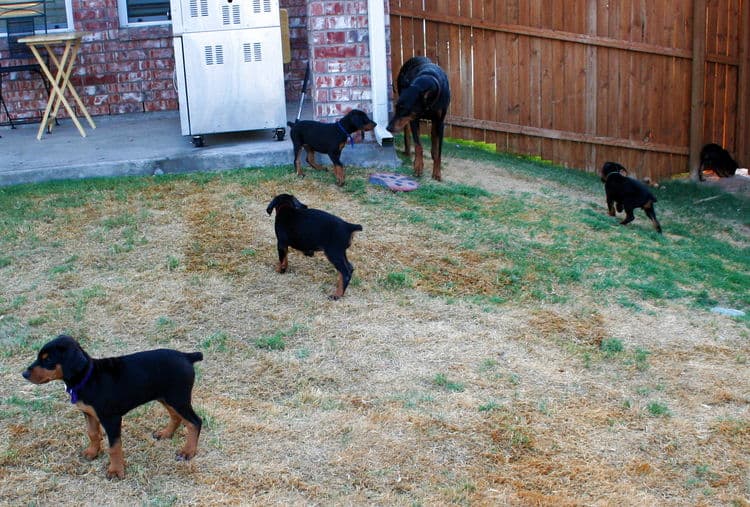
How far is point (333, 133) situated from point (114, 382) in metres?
4.26

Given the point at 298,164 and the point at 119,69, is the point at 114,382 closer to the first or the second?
the point at 298,164

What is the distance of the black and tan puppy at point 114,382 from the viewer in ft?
12.5

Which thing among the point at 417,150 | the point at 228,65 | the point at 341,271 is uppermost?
the point at 228,65

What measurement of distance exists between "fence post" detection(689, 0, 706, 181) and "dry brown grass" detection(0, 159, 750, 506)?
21.0 feet

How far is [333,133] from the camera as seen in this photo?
25.4ft

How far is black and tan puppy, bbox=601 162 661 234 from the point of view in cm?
809

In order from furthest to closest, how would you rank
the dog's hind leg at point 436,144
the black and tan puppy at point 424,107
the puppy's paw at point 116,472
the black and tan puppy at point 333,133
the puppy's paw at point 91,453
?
the dog's hind leg at point 436,144
the black and tan puppy at point 424,107
the black and tan puppy at point 333,133
the puppy's paw at point 91,453
the puppy's paw at point 116,472

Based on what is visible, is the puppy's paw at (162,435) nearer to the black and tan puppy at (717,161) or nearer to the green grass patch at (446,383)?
the green grass patch at (446,383)

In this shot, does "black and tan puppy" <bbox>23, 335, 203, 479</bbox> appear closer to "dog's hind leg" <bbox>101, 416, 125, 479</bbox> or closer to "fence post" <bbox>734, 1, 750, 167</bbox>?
"dog's hind leg" <bbox>101, 416, 125, 479</bbox>

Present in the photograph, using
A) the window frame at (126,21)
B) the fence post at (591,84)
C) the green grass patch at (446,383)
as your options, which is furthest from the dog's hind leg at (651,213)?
the window frame at (126,21)

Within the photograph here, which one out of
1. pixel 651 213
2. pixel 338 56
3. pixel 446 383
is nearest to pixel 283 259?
pixel 446 383

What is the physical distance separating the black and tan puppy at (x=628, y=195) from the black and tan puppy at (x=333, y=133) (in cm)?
238

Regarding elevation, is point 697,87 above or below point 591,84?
below

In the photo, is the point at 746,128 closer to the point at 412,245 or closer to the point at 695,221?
the point at 695,221
